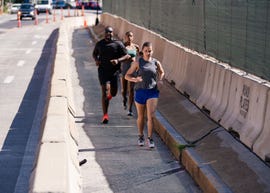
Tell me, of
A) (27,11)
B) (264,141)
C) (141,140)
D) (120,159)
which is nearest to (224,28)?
(141,140)

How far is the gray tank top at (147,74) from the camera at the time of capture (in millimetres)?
11734

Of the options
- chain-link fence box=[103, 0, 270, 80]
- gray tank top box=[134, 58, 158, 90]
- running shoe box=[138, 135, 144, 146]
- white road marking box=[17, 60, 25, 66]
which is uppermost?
chain-link fence box=[103, 0, 270, 80]

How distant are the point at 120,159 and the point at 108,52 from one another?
10.8 feet

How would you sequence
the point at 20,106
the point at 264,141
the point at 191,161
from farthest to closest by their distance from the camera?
the point at 20,106, the point at 191,161, the point at 264,141

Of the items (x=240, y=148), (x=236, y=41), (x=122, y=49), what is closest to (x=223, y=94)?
(x=236, y=41)

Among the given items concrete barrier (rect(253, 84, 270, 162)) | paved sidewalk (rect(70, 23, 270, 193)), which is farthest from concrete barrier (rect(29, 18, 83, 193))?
concrete barrier (rect(253, 84, 270, 162))

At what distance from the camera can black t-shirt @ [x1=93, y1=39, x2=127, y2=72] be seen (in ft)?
46.3

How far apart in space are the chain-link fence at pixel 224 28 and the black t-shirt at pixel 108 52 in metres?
1.80

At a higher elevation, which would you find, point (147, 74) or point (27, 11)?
point (147, 74)

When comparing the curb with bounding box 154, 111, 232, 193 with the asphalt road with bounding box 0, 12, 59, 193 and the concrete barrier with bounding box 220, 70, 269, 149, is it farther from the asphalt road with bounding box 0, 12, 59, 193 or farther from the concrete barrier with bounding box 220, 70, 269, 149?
the asphalt road with bounding box 0, 12, 59, 193

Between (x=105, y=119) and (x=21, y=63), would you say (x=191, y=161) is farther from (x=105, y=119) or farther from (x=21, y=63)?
(x=21, y=63)

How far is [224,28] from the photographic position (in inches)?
518

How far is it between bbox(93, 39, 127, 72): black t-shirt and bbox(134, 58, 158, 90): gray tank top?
236cm

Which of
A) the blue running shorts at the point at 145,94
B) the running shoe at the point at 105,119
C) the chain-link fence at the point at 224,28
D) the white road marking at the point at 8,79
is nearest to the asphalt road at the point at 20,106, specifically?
the white road marking at the point at 8,79
